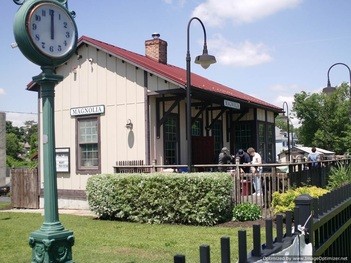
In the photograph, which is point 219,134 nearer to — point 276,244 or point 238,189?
point 238,189

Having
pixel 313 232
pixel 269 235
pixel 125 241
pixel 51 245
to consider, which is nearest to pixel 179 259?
pixel 269 235

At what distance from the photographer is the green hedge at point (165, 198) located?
1157 cm

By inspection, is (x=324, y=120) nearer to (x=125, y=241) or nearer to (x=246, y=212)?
(x=246, y=212)

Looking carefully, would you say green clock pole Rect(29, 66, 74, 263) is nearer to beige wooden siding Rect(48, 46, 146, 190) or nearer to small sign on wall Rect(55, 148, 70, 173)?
beige wooden siding Rect(48, 46, 146, 190)

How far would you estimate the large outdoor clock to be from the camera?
4539 mm

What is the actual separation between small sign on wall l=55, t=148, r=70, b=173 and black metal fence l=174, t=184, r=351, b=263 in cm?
1342

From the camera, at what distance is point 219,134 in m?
20.9

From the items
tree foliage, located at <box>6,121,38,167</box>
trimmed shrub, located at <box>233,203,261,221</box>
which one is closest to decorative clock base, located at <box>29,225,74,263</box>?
trimmed shrub, located at <box>233,203,261,221</box>

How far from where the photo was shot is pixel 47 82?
4688mm

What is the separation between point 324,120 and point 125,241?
5262 cm

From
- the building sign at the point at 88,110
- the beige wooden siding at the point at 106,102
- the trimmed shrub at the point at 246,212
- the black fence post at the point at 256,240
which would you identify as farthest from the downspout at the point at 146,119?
the black fence post at the point at 256,240

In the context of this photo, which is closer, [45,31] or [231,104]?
[45,31]

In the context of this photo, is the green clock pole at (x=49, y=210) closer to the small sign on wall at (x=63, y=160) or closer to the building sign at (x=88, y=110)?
the building sign at (x=88, y=110)

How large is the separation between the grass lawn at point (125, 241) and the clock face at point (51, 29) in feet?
12.7
